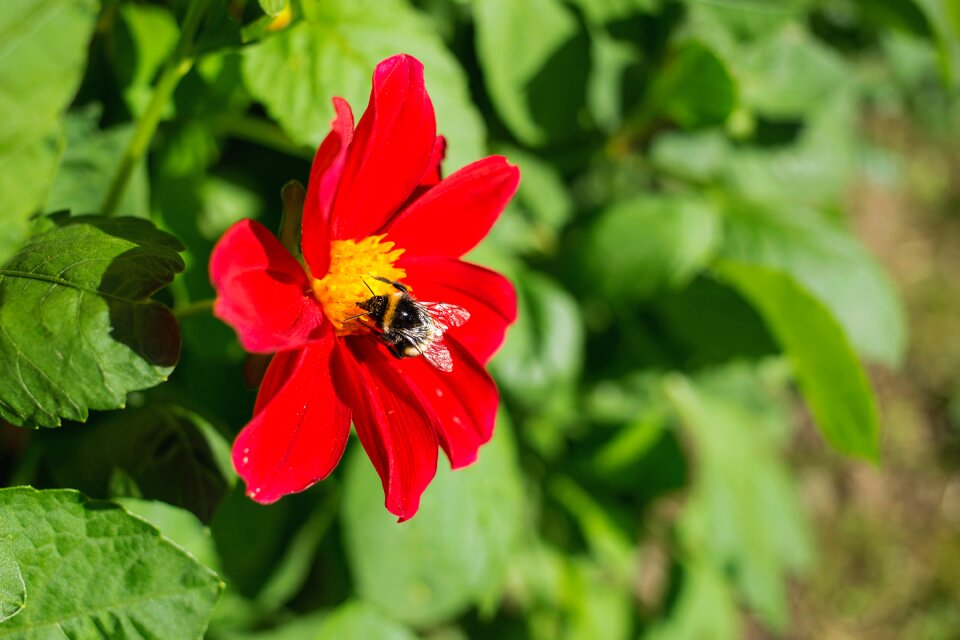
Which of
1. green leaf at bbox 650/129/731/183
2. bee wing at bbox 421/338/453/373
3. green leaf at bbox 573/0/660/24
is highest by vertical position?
green leaf at bbox 573/0/660/24

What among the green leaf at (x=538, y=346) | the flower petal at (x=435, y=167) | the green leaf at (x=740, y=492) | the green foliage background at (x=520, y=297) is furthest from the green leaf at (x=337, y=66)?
the green leaf at (x=740, y=492)

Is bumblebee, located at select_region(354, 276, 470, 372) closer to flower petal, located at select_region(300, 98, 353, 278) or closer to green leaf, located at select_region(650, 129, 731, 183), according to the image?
flower petal, located at select_region(300, 98, 353, 278)

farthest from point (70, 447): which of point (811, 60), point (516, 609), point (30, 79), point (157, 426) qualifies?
point (811, 60)

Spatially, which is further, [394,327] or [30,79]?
[394,327]

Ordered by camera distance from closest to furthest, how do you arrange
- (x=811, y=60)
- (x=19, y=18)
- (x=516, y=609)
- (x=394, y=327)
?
(x=19, y=18) → (x=394, y=327) → (x=811, y=60) → (x=516, y=609)

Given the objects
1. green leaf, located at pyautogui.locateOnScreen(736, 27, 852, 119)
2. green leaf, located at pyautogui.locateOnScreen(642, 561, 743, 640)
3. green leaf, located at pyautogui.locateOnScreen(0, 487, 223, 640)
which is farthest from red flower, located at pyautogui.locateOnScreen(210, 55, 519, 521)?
green leaf, located at pyautogui.locateOnScreen(642, 561, 743, 640)

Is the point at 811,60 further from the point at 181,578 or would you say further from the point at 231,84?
the point at 181,578

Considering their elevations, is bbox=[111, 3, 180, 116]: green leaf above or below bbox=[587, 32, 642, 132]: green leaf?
above

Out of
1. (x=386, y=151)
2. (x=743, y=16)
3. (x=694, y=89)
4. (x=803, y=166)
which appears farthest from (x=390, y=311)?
(x=803, y=166)

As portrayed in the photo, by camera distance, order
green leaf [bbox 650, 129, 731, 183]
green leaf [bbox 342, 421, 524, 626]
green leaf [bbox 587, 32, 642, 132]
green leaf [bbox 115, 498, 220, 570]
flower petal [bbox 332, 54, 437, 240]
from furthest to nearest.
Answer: green leaf [bbox 650, 129, 731, 183] → green leaf [bbox 587, 32, 642, 132] → green leaf [bbox 342, 421, 524, 626] → green leaf [bbox 115, 498, 220, 570] → flower petal [bbox 332, 54, 437, 240]
